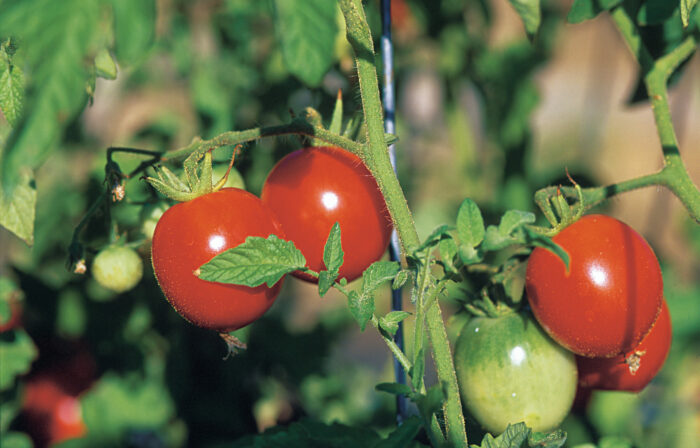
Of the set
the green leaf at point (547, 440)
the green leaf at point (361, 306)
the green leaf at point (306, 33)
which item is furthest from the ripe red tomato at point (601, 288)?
the green leaf at point (306, 33)

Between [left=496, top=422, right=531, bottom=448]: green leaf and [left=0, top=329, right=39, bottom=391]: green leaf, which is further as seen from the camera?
[left=0, top=329, right=39, bottom=391]: green leaf

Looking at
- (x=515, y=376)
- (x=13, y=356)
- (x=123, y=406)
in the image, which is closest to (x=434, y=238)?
(x=515, y=376)

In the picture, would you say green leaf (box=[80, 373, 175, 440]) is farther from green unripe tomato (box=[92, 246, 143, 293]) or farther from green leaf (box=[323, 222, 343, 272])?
green leaf (box=[323, 222, 343, 272])

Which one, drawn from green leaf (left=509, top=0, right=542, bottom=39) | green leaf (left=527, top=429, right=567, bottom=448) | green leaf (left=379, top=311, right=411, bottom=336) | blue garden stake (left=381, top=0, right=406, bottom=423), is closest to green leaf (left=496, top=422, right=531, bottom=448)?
green leaf (left=527, top=429, right=567, bottom=448)

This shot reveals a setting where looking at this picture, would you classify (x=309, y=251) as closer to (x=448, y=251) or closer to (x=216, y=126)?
(x=448, y=251)

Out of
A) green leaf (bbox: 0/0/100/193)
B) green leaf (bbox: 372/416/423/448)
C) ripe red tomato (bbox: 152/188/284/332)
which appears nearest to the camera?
green leaf (bbox: 0/0/100/193)

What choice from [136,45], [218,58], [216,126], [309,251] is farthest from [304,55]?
[218,58]
